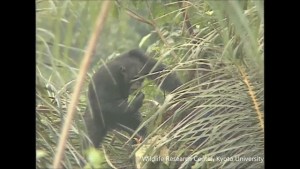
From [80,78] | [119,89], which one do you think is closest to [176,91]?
[119,89]

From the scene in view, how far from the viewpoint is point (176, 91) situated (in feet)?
5.26

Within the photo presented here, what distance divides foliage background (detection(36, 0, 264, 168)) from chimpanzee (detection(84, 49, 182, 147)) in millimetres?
24

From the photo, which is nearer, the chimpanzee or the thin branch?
the thin branch

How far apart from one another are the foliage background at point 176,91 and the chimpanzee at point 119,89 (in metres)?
0.02

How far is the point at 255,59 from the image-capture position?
150 cm

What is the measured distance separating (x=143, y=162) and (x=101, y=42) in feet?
1.39

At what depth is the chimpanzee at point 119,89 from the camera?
1.60 meters

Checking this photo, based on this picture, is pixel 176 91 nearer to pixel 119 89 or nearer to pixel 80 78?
pixel 119 89

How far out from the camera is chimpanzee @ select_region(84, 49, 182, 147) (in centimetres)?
160

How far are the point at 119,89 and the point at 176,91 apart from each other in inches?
7.6

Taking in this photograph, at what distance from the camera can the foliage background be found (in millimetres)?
1568

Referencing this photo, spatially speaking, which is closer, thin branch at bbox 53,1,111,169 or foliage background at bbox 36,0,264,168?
thin branch at bbox 53,1,111,169
